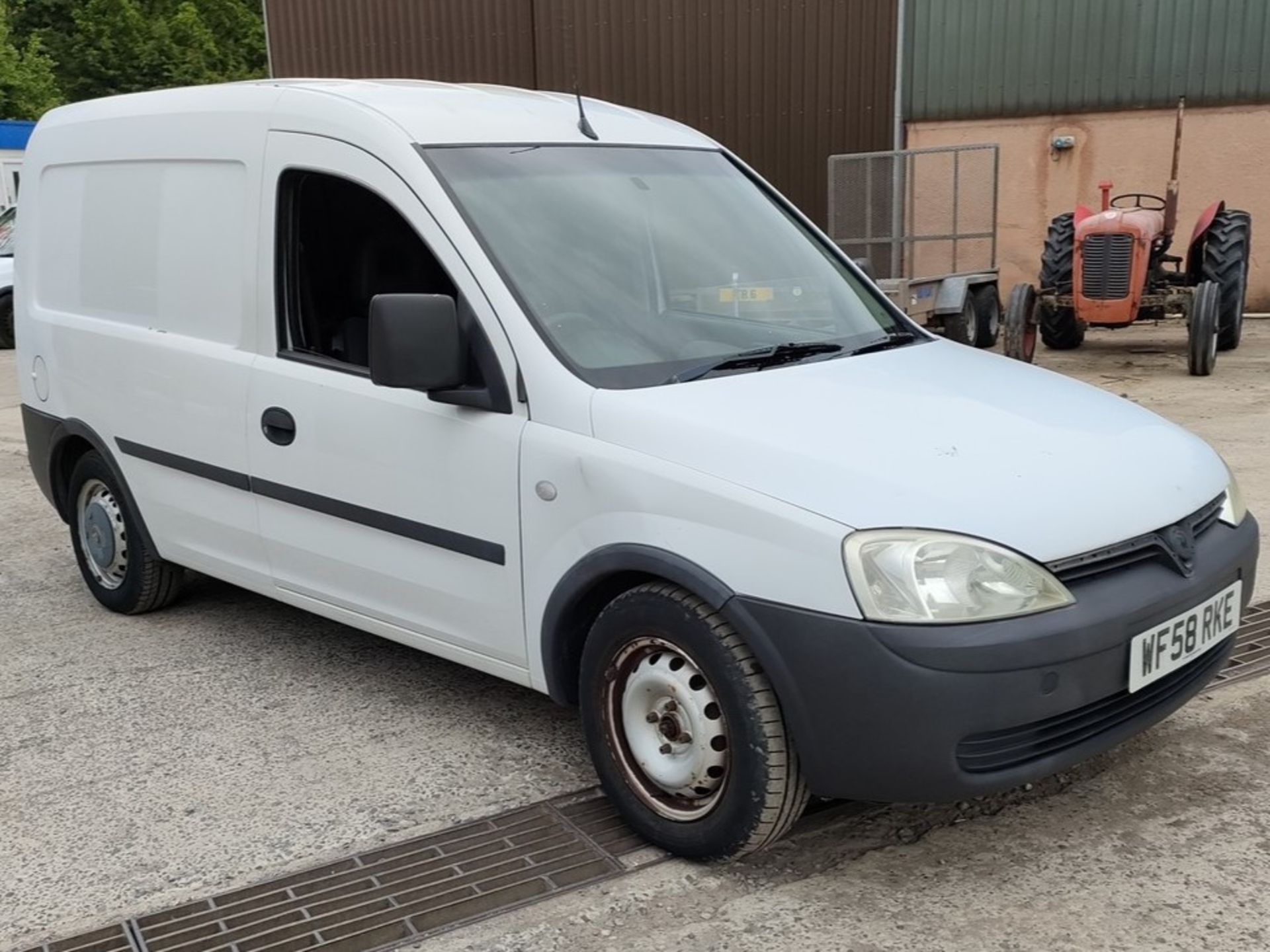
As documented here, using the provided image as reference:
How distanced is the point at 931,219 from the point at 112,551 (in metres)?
10.4

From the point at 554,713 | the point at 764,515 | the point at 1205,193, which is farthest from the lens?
the point at 1205,193

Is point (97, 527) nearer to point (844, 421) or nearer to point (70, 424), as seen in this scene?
point (70, 424)

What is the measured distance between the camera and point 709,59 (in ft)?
55.5

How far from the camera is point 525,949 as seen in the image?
9.30 feet

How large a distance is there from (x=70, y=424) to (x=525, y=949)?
3.23m

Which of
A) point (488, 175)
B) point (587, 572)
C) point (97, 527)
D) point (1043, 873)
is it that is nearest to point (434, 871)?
point (587, 572)

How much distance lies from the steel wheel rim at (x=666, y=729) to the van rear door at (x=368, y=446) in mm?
402

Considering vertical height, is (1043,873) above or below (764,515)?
below

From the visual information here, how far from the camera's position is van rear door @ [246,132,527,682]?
3.46 meters

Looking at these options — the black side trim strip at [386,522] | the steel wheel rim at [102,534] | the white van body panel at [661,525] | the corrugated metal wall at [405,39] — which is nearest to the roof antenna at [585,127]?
the white van body panel at [661,525]

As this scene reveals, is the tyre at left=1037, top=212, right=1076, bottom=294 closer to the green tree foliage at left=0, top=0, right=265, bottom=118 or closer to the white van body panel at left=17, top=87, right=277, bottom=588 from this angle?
the white van body panel at left=17, top=87, right=277, bottom=588

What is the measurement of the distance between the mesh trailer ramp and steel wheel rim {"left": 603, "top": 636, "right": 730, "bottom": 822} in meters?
9.31

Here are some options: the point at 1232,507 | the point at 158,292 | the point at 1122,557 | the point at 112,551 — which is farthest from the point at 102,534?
the point at 1232,507

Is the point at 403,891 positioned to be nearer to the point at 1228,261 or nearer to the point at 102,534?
the point at 102,534
